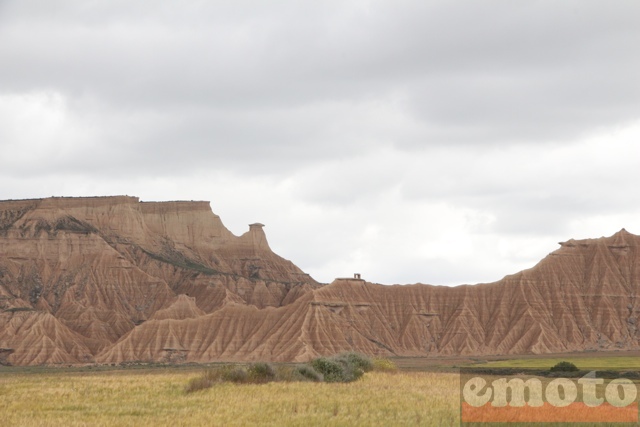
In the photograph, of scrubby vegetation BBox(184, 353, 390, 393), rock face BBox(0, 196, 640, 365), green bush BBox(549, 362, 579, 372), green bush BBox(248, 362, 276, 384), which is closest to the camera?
scrubby vegetation BBox(184, 353, 390, 393)

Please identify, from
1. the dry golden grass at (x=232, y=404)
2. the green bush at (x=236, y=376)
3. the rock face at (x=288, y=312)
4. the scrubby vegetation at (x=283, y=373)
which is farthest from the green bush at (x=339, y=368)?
the rock face at (x=288, y=312)

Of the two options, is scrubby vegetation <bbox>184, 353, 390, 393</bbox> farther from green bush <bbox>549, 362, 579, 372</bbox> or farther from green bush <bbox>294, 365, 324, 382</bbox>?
green bush <bbox>549, 362, 579, 372</bbox>

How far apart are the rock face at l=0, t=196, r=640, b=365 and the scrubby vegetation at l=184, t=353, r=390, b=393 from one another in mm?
98331

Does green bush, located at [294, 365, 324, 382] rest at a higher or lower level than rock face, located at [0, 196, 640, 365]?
lower

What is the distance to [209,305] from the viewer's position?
7530 inches

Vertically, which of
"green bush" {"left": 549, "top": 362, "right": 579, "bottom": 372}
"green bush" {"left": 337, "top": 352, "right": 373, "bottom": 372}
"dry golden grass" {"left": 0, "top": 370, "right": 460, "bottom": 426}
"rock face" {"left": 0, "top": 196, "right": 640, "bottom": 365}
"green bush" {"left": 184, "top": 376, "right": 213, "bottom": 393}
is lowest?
"dry golden grass" {"left": 0, "top": 370, "right": 460, "bottom": 426}

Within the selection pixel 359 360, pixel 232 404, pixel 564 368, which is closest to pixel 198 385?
pixel 232 404

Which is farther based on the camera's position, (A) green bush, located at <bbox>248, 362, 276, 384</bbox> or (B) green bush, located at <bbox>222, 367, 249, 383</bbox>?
(A) green bush, located at <bbox>248, 362, 276, 384</bbox>

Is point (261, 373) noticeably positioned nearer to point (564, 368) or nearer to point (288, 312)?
point (564, 368)

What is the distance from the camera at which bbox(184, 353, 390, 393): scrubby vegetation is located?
42.4 m

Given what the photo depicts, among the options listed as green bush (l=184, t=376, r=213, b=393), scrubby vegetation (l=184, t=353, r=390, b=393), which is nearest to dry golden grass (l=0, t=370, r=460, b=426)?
green bush (l=184, t=376, r=213, b=393)

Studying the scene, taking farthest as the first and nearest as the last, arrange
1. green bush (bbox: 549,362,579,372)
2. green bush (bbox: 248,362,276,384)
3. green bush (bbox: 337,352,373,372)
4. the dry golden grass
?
green bush (bbox: 549,362,579,372)
green bush (bbox: 337,352,373,372)
green bush (bbox: 248,362,276,384)
the dry golden grass

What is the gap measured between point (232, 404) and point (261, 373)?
8799mm

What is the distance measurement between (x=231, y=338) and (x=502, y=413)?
130752mm
